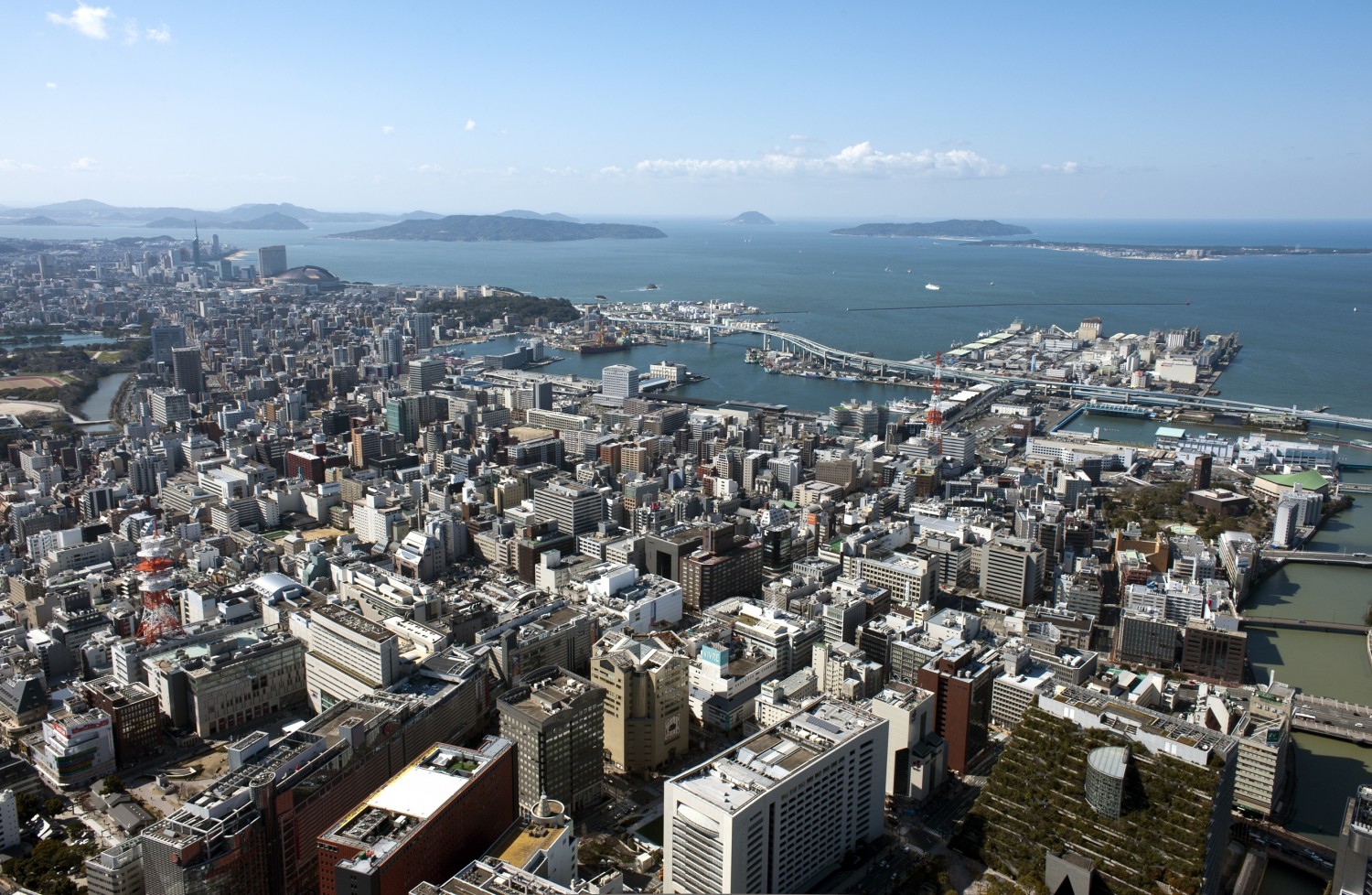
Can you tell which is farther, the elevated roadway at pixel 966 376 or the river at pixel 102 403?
the elevated roadway at pixel 966 376

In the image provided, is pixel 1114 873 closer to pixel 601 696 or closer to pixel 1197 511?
pixel 601 696

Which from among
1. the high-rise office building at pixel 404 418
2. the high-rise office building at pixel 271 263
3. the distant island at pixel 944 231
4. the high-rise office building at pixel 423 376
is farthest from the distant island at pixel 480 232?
the high-rise office building at pixel 404 418

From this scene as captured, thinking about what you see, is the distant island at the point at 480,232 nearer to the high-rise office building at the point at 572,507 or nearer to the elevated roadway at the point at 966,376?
the elevated roadway at the point at 966,376

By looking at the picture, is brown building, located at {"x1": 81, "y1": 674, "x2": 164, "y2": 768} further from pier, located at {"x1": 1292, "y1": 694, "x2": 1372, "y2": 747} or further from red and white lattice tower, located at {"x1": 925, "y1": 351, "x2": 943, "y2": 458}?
red and white lattice tower, located at {"x1": 925, "y1": 351, "x2": 943, "y2": 458}

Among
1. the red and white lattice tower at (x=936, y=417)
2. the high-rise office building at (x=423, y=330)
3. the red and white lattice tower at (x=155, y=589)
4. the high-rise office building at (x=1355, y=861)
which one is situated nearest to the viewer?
the high-rise office building at (x=1355, y=861)

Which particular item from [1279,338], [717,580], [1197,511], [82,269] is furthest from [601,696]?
[82,269]

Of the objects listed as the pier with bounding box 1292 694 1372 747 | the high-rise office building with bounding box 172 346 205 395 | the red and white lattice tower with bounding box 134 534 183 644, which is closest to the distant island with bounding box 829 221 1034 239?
the high-rise office building with bounding box 172 346 205 395

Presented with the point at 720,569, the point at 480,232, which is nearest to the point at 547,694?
the point at 720,569

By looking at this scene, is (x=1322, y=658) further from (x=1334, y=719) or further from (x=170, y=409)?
(x=170, y=409)
